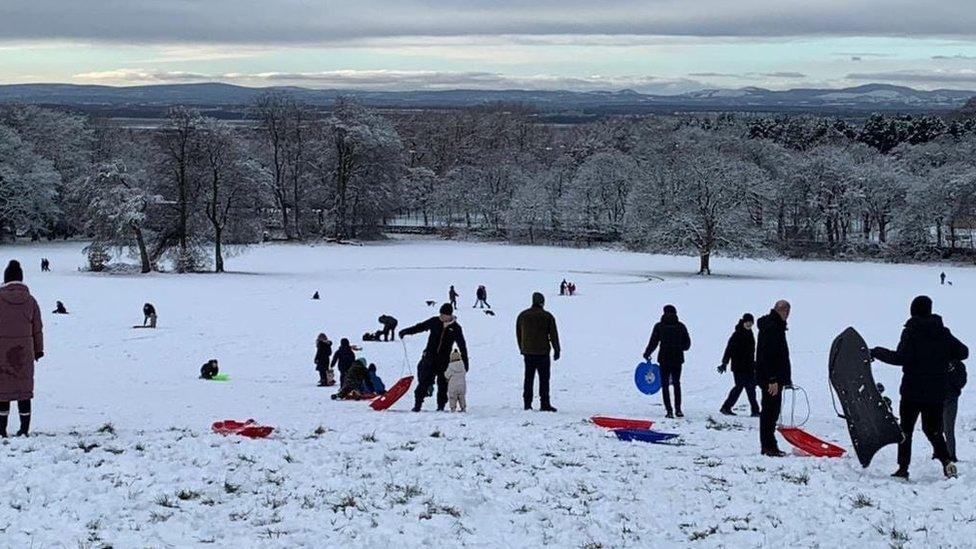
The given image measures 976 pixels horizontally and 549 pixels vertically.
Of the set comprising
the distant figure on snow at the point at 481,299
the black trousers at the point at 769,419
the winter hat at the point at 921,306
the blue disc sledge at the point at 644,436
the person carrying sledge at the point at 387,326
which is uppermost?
the winter hat at the point at 921,306

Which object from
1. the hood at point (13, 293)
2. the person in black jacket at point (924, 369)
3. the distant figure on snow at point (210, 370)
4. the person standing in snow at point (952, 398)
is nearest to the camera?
the person in black jacket at point (924, 369)

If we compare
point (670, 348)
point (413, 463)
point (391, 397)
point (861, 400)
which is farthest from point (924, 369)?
point (391, 397)

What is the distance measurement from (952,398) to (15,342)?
10.2m

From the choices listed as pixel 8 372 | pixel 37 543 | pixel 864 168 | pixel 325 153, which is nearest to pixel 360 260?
pixel 325 153

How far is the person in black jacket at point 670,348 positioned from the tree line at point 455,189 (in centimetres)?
4248

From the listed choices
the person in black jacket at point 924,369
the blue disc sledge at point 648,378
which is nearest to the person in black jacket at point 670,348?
the blue disc sledge at point 648,378

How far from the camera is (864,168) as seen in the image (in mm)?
91188

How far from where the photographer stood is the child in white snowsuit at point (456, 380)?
15695 mm

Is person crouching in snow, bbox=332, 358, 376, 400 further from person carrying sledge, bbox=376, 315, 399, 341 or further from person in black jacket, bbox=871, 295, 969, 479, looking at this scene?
person in black jacket, bbox=871, 295, 969, 479

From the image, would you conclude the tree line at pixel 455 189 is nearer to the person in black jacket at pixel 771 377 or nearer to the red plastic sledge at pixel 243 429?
the red plastic sledge at pixel 243 429

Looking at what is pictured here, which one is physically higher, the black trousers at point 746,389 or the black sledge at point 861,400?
the black sledge at point 861,400

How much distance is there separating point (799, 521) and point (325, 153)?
271 feet

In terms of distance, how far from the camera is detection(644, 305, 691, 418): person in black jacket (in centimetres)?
1602

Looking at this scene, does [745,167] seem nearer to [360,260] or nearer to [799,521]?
[360,260]
